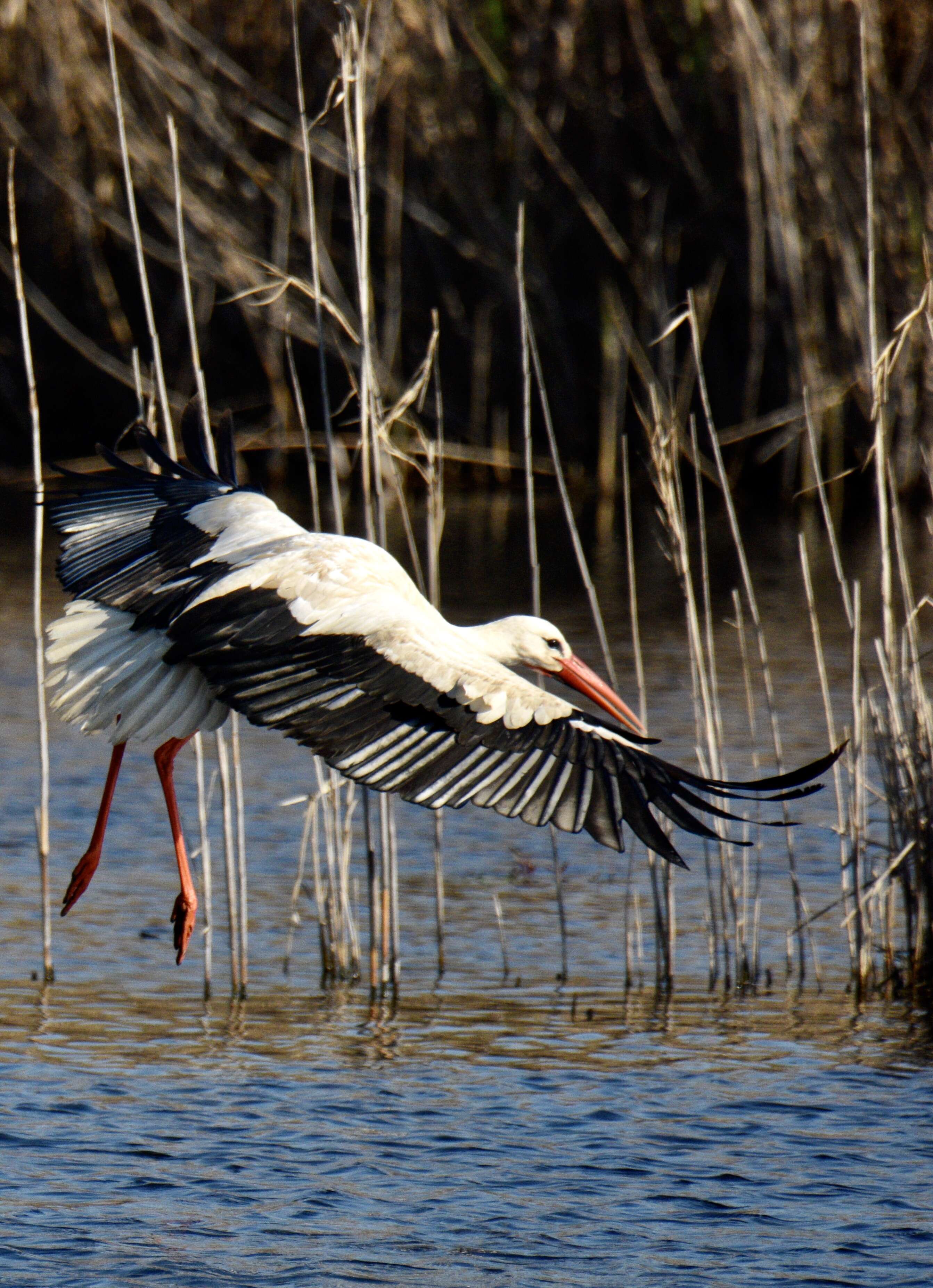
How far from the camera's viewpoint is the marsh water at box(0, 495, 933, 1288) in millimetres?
6031

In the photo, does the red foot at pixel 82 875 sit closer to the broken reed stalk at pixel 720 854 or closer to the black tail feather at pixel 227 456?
the black tail feather at pixel 227 456

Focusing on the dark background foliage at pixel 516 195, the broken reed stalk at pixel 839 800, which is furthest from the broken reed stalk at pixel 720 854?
the dark background foliage at pixel 516 195

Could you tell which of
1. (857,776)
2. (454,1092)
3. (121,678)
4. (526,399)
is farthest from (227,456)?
(857,776)

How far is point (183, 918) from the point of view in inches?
288

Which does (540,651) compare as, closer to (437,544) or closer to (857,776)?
(437,544)

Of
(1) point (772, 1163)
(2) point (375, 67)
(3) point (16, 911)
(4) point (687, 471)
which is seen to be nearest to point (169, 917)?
(3) point (16, 911)

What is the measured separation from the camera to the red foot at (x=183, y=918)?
7266 millimetres

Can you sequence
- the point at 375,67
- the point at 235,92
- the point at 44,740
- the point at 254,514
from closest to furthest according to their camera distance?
the point at 254,514 → the point at 44,740 → the point at 375,67 → the point at 235,92

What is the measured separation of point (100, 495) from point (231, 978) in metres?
2.14

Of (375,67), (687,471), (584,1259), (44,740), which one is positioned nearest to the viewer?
(584,1259)

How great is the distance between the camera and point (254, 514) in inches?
297

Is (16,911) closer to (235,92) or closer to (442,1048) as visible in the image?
(442,1048)

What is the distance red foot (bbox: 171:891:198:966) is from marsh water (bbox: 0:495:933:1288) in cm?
57

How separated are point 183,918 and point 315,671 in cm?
129
